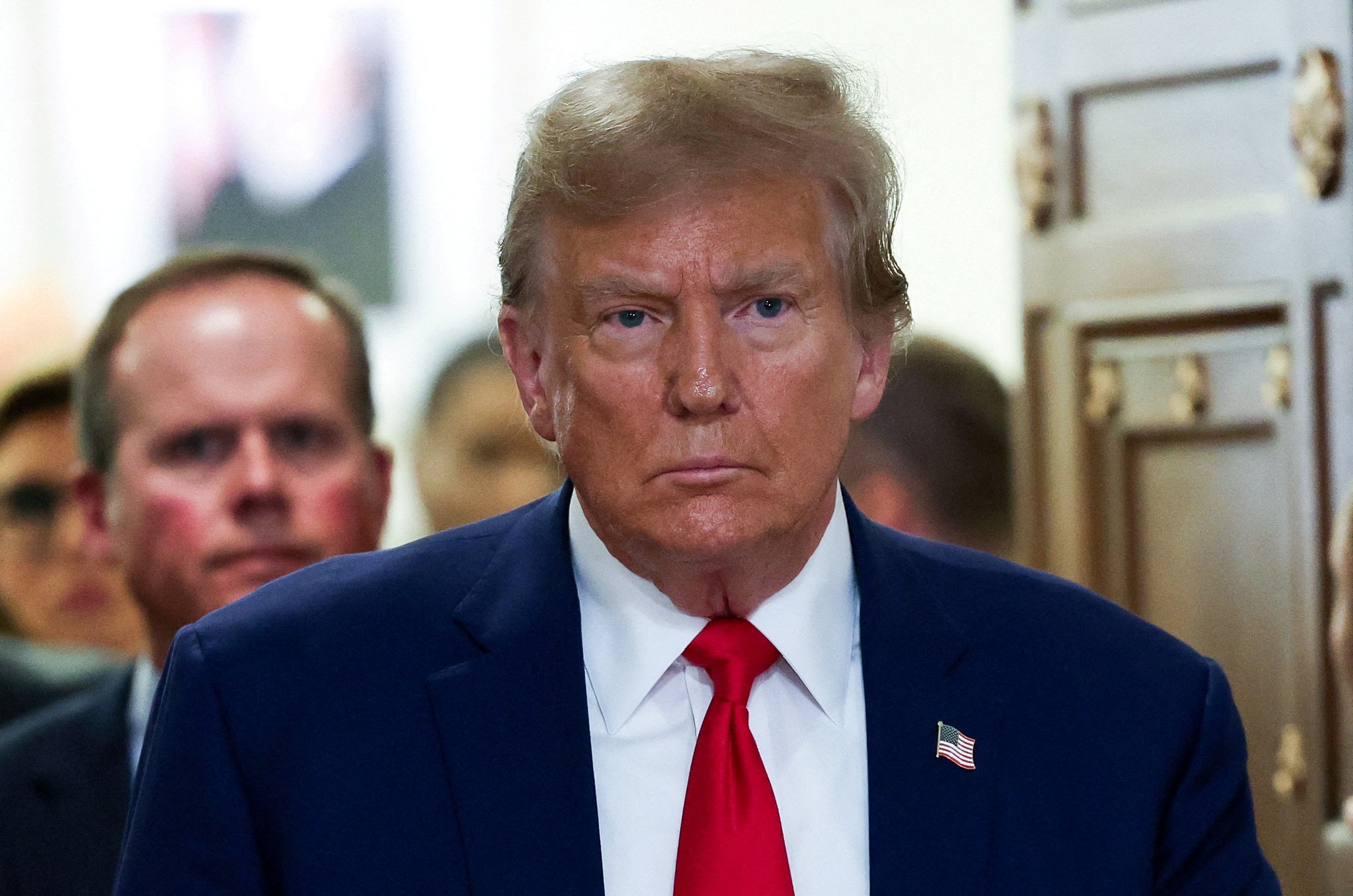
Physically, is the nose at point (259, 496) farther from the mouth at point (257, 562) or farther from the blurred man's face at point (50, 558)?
the blurred man's face at point (50, 558)

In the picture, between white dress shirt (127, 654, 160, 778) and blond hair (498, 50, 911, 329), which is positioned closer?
blond hair (498, 50, 911, 329)

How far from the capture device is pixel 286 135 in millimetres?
7188

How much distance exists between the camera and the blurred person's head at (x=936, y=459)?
127 inches

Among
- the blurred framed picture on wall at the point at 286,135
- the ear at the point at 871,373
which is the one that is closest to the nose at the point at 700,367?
the ear at the point at 871,373

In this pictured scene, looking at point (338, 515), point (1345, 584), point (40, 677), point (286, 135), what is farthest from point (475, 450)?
point (286, 135)

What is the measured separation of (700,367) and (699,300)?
7 centimetres

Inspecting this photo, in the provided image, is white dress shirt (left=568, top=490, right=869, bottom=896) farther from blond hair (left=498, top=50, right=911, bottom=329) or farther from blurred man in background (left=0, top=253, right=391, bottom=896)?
blurred man in background (left=0, top=253, right=391, bottom=896)

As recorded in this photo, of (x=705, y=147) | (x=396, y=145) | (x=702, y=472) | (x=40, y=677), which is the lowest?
(x=40, y=677)

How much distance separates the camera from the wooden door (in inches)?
134

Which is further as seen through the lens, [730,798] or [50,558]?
[50,558]

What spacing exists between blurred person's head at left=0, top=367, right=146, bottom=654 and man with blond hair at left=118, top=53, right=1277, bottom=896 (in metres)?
2.16

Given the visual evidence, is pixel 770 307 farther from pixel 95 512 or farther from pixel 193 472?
pixel 95 512

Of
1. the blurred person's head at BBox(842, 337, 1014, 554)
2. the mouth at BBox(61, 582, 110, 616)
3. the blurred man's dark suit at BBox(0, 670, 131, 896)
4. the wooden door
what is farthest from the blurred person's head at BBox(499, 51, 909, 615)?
the mouth at BBox(61, 582, 110, 616)

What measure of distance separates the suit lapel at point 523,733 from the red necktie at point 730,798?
0.10 meters
